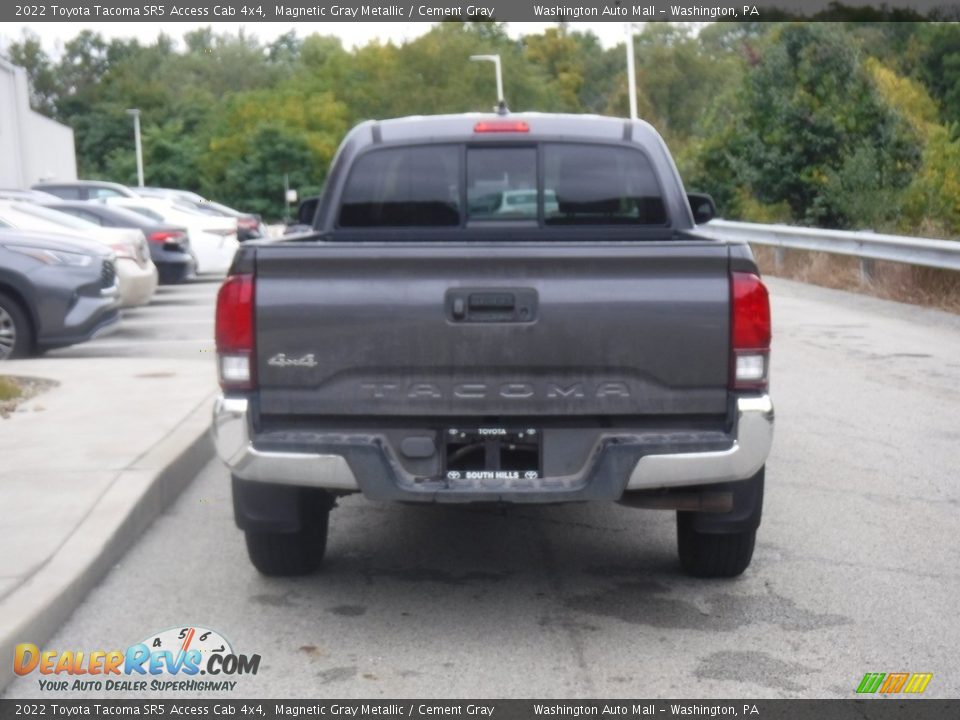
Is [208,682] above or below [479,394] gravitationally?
below

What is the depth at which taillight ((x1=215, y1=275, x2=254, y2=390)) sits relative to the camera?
538cm

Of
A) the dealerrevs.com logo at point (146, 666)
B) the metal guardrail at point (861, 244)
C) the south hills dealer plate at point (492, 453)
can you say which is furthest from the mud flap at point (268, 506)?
the metal guardrail at point (861, 244)

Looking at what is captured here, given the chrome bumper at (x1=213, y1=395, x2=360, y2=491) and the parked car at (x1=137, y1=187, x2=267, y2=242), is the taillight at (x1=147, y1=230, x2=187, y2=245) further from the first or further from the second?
the chrome bumper at (x1=213, y1=395, x2=360, y2=491)

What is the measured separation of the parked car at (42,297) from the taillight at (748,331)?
374 inches

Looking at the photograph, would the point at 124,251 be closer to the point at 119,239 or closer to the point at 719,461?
the point at 119,239

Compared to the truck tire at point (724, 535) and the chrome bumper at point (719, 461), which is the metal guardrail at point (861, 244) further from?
the chrome bumper at point (719, 461)

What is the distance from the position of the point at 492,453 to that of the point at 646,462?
56 centimetres

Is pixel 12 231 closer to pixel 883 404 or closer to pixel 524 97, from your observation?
pixel 883 404

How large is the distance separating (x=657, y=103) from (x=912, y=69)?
24845 millimetres

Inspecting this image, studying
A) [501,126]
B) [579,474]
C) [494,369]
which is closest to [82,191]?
[501,126]

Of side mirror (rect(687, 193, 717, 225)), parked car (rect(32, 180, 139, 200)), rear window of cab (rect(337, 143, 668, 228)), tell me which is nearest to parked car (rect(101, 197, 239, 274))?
parked car (rect(32, 180, 139, 200))

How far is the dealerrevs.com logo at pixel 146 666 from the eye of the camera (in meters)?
5.06

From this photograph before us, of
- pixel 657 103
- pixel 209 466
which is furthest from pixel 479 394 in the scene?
pixel 657 103

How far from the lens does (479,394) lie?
5.35 m
